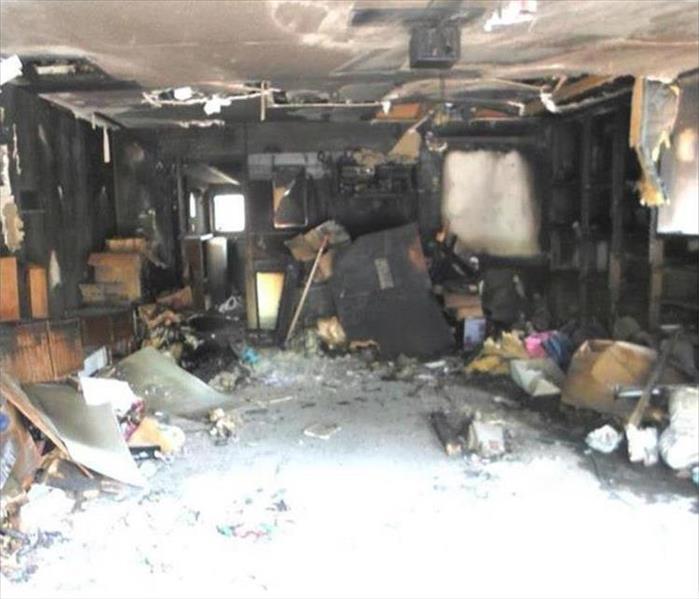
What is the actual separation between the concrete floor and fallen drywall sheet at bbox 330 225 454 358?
7.42 ft

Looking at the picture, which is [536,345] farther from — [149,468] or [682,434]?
[149,468]

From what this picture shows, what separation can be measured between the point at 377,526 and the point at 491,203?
4846 mm

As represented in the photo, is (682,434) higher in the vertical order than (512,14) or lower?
lower

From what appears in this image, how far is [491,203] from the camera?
23.9 ft

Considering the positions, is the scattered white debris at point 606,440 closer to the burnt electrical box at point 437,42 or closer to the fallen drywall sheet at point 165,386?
the burnt electrical box at point 437,42

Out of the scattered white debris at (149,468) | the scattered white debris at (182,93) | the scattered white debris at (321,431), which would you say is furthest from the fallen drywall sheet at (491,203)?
the scattered white debris at (149,468)

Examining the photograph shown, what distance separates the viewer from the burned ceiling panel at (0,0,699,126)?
275 centimetres

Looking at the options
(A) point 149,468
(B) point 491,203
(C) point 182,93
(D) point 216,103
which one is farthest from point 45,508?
(B) point 491,203

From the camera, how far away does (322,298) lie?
23.1ft

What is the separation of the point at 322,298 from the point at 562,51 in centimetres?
390

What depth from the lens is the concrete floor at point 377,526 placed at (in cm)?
266

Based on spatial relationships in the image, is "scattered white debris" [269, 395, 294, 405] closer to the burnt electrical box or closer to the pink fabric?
the pink fabric

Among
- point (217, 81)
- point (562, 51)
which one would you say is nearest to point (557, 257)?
point (562, 51)

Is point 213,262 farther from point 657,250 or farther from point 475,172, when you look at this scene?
point 657,250
